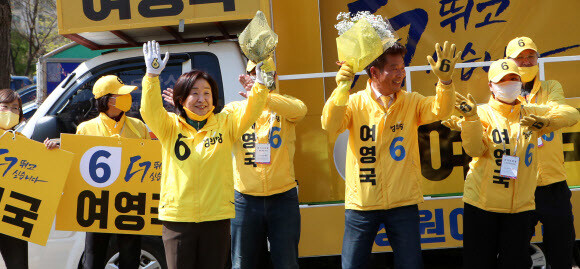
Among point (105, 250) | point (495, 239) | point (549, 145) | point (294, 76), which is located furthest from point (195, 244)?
point (549, 145)

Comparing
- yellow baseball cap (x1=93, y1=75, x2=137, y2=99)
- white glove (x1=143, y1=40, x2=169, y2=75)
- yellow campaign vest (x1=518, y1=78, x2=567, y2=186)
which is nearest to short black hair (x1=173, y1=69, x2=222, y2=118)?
white glove (x1=143, y1=40, x2=169, y2=75)

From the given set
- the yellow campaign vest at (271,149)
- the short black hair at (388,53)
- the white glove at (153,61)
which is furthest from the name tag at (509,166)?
the white glove at (153,61)

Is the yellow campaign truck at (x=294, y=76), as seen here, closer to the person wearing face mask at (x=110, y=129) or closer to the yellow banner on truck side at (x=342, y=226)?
the yellow banner on truck side at (x=342, y=226)

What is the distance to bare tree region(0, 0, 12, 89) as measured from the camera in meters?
9.85

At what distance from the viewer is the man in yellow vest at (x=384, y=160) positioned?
3.75 metres

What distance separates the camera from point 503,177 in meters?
4.10

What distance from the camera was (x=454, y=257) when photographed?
21.6 ft

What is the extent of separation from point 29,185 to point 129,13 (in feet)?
4.96

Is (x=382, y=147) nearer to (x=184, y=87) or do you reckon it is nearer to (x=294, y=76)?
(x=184, y=87)

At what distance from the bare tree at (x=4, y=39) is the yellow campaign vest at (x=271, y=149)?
23.3 ft

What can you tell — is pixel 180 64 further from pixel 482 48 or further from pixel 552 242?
pixel 552 242

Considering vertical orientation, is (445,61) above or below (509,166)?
above

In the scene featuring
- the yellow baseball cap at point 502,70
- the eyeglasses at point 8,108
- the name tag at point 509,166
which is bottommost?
the name tag at point 509,166

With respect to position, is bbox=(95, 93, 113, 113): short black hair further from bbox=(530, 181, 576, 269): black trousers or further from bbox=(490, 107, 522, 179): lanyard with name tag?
bbox=(530, 181, 576, 269): black trousers
